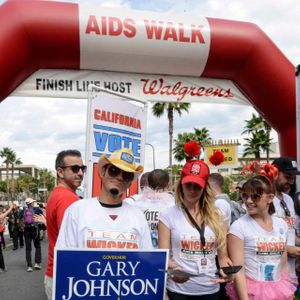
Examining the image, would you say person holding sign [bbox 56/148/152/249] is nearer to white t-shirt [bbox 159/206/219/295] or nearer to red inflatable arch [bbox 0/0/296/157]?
white t-shirt [bbox 159/206/219/295]

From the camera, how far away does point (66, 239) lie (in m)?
2.26

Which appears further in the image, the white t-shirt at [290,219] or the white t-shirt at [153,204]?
the white t-shirt at [153,204]

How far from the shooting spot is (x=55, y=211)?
2826 millimetres

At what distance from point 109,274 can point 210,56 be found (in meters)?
3.45

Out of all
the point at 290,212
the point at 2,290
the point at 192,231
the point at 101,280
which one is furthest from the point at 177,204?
the point at 2,290

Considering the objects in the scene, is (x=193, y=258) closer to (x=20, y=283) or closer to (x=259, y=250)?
(x=259, y=250)

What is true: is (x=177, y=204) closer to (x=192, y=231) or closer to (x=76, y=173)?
(x=192, y=231)

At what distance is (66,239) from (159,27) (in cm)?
327

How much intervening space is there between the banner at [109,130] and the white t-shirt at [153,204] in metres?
0.44

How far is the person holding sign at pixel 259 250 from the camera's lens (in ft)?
9.06

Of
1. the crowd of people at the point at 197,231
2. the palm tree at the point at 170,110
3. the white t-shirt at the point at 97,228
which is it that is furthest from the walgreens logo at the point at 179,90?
the palm tree at the point at 170,110

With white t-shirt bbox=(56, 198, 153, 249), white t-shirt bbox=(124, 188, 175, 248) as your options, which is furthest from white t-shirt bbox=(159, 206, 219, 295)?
white t-shirt bbox=(124, 188, 175, 248)

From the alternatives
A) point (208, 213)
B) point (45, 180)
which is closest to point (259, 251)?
point (208, 213)

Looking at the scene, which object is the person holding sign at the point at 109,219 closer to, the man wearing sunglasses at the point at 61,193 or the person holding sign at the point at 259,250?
the man wearing sunglasses at the point at 61,193
